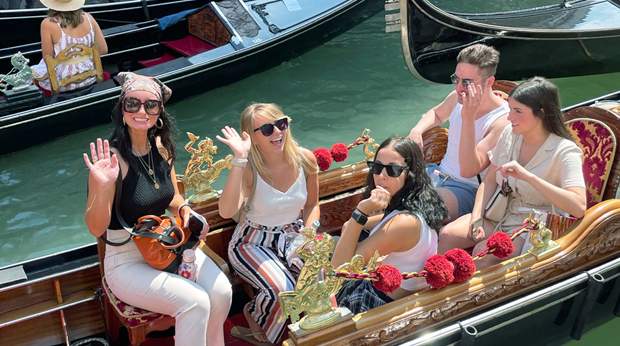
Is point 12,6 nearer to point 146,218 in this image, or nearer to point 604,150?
point 146,218

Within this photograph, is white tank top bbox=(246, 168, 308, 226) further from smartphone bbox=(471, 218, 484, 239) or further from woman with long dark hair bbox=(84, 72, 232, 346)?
smartphone bbox=(471, 218, 484, 239)

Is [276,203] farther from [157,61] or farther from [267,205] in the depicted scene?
[157,61]

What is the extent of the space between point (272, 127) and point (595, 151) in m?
1.27

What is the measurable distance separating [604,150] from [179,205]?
5.19 feet

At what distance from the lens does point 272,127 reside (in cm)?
205

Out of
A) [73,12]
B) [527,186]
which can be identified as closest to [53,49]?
[73,12]

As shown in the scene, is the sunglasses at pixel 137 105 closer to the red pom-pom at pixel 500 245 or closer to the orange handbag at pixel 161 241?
the orange handbag at pixel 161 241

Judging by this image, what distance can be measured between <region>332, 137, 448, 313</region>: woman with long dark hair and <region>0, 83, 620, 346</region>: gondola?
5.5 inches

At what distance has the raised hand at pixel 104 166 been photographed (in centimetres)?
173

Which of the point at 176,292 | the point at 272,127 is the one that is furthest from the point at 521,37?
the point at 176,292

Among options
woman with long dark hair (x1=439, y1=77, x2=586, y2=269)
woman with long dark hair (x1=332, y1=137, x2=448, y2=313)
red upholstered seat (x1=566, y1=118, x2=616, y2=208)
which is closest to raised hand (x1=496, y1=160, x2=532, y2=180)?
woman with long dark hair (x1=439, y1=77, x2=586, y2=269)

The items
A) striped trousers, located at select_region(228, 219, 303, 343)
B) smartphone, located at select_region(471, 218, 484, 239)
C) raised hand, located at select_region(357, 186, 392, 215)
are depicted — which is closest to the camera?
raised hand, located at select_region(357, 186, 392, 215)

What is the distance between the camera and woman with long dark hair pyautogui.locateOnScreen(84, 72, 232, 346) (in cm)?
178

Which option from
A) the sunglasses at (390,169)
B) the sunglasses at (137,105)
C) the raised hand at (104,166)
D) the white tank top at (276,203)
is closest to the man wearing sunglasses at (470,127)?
the sunglasses at (390,169)
